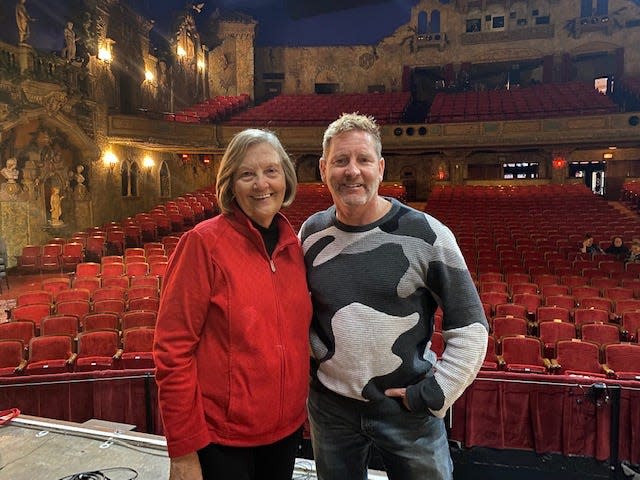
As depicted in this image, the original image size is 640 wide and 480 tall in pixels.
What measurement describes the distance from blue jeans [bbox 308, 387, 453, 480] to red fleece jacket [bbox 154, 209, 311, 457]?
18 centimetres

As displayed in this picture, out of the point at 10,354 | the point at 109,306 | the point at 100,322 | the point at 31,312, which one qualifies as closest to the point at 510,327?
the point at 100,322

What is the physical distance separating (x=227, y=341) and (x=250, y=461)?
384 millimetres

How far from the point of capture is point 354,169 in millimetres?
1409

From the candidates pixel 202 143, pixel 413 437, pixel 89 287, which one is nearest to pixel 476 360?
pixel 413 437

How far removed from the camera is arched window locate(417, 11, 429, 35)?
67.7 ft

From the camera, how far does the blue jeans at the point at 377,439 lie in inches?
54.9

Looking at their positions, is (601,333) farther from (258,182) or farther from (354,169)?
(258,182)

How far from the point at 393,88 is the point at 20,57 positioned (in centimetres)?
1531

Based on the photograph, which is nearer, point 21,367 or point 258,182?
point 258,182

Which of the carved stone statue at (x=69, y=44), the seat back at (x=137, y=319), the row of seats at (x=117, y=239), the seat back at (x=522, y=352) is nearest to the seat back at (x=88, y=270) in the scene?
the row of seats at (x=117, y=239)

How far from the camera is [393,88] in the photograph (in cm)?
2108

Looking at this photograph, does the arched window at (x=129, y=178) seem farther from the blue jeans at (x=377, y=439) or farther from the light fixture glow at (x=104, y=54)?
the blue jeans at (x=377, y=439)

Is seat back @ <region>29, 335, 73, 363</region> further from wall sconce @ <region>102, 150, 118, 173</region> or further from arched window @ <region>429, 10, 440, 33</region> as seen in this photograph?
arched window @ <region>429, 10, 440, 33</region>

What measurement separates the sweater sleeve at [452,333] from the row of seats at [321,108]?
52.1 feet
